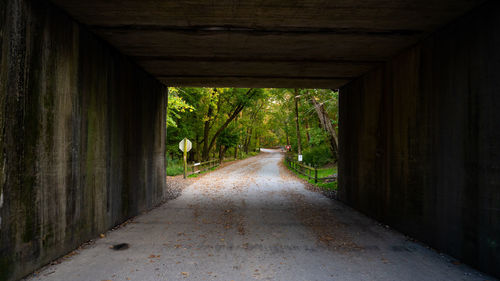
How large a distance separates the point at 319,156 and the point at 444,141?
69.3 ft

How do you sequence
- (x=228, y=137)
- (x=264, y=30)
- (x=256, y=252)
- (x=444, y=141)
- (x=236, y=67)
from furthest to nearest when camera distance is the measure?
(x=228, y=137) < (x=236, y=67) < (x=264, y=30) < (x=444, y=141) < (x=256, y=252)

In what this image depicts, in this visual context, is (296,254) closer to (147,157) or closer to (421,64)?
(421,64)

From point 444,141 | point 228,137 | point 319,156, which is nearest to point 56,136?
point 444,141

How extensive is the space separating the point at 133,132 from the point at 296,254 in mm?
5830

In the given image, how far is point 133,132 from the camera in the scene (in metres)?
8.28

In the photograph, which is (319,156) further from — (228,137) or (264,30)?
(264,30)

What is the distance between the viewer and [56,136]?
4.88 metres

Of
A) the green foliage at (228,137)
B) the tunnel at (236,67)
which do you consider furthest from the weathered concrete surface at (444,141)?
Result: the green foliage at (228,137)

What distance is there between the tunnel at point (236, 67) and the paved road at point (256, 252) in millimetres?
527

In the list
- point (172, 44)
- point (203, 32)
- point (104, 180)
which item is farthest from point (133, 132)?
point (203, 32)

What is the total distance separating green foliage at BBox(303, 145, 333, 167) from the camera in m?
25.7

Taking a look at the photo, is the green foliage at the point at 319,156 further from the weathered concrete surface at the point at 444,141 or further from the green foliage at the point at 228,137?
the weathered concrete surface at the point at 444,141

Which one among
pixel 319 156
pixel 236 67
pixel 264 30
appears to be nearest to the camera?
pixel 264 30

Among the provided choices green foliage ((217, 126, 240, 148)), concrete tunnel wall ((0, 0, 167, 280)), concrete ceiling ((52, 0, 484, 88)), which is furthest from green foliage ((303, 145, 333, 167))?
concrete tunnel wall ((0, 0, 167, 280))
